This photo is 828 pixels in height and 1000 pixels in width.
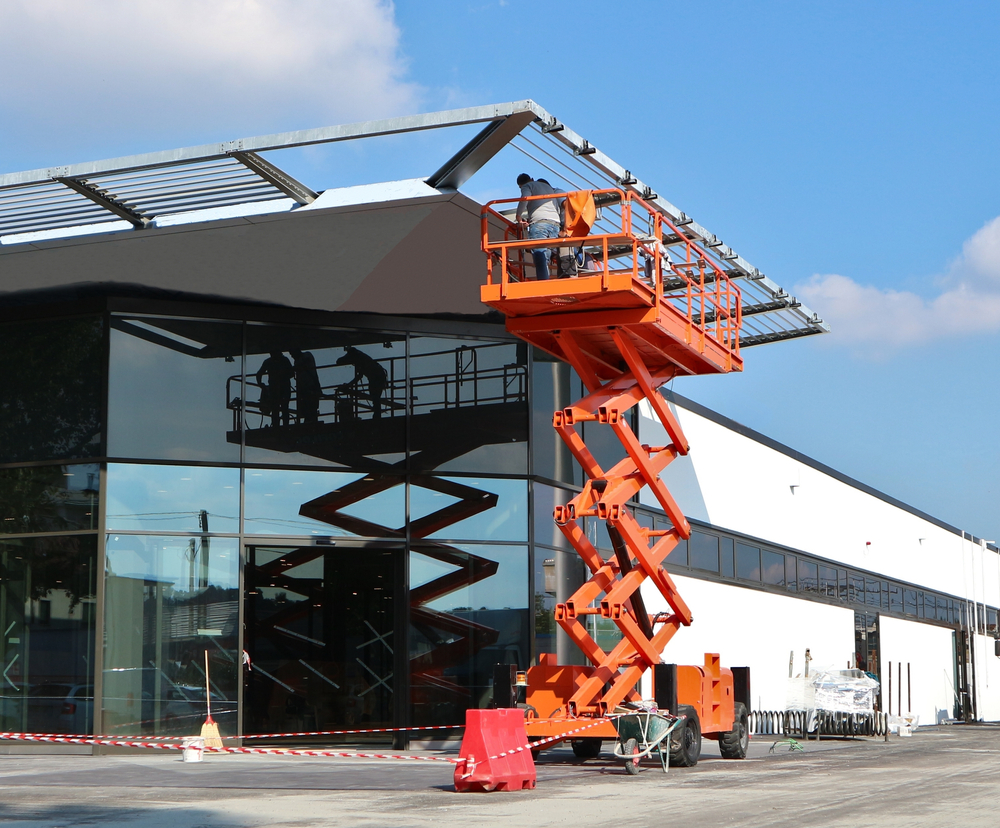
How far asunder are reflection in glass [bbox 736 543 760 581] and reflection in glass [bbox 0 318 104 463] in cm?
1646

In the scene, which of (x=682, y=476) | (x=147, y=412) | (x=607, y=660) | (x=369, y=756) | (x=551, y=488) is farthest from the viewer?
(x=682, y=476)

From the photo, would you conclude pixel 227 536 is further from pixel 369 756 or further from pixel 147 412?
pixel 369 756

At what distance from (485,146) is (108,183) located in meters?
5.33

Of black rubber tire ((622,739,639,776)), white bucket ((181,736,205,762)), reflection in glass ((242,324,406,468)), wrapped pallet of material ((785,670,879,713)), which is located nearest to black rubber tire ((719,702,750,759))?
black rubber tire ((622,739,639,776))

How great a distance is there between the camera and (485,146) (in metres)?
15.5

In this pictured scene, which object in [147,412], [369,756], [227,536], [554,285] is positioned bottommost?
[369,756]

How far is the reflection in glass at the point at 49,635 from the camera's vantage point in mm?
18531

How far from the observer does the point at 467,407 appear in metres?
20.9

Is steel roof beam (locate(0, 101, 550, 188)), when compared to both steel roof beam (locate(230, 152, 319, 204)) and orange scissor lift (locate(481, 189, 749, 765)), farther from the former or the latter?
orange scissor lift (locate(481, 189, 749, 765))

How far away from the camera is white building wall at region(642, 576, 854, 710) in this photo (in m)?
26.1

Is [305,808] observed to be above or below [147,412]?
below

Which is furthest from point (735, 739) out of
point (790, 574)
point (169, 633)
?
point (790, 574)

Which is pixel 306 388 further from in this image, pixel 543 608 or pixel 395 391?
pixel 543 608

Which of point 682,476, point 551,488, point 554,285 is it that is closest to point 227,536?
point 551,488
